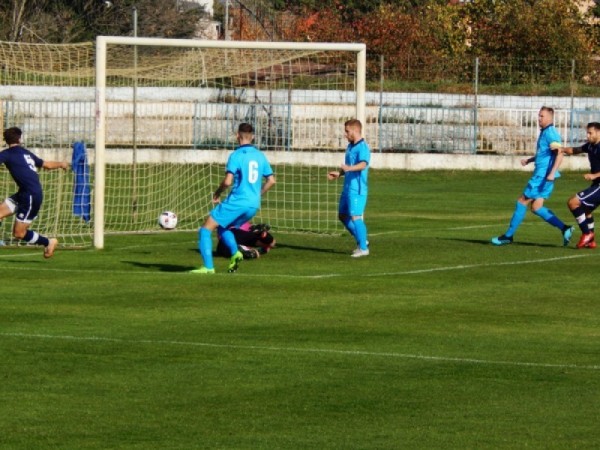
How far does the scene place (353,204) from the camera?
21719mm

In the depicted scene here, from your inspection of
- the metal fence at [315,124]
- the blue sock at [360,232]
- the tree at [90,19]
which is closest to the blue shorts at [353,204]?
the blue sock at [360,232]

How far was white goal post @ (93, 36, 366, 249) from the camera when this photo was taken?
25391 millimetres

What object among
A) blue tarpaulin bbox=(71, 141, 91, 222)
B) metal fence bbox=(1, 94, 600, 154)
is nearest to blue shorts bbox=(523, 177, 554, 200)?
blue tarpaulin bbox=(71, 141, 91, 222)

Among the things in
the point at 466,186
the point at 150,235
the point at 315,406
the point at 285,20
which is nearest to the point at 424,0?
the point at 285,20

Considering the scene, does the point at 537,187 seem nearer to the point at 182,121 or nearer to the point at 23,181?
the point at 23,181

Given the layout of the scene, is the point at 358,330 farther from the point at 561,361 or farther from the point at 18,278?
the point at 18,278

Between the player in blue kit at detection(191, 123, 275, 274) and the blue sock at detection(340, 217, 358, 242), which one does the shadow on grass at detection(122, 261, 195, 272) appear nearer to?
the player in blue kit at detection(191, 123, 275, 274)

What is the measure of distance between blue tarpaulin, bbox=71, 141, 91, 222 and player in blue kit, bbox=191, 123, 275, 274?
25.6 feet

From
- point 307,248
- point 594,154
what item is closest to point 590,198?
point 594,154

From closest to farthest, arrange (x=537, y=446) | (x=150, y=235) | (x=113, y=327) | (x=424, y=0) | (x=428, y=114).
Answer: (x=537, y=446) → (x=113, y=327) → (x=150, y=235) → (x=428, y=114) → (x=424, y=0)

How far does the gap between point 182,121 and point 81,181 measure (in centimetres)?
1694

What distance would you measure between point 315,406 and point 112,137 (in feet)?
100

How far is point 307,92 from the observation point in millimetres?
39250

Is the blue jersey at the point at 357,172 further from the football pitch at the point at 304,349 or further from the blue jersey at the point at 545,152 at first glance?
the blue jersey at the point at 545,152
